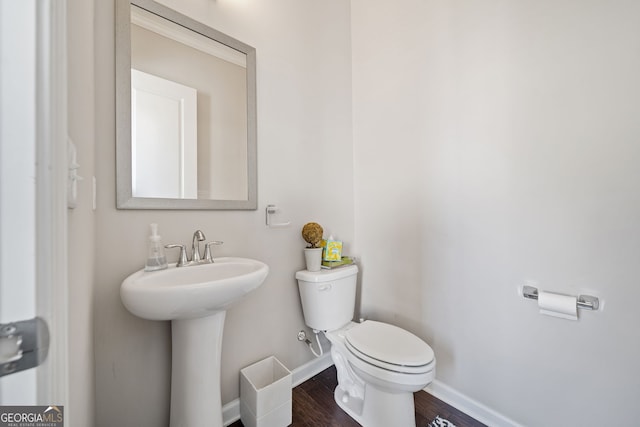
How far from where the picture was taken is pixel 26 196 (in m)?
0.29

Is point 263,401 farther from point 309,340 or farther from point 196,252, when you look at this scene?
point 196,252

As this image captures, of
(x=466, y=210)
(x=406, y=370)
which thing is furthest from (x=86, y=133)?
(x=466, y=210)

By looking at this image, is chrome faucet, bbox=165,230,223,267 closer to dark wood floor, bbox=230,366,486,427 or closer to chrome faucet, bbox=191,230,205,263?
chrome faucet, bbox=191,230,205,263

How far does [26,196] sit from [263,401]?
1207 mm

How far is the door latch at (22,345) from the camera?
274 mm

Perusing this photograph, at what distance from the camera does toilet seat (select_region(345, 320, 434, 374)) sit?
1019mm

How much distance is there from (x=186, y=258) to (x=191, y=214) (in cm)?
20

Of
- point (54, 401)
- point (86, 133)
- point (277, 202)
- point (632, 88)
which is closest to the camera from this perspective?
point (54, 401)

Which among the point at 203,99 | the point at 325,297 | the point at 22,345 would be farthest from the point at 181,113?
the point at 325,297

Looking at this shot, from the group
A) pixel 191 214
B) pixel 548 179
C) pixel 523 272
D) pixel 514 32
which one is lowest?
pixel 523 272

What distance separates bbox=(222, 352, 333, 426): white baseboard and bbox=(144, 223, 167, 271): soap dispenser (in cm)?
78

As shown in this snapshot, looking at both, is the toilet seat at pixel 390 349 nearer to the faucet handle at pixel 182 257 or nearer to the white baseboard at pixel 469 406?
the white baseboard at pixel 469 406

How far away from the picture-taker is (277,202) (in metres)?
1.40

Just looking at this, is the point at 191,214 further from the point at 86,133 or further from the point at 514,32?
the point at 514,32
